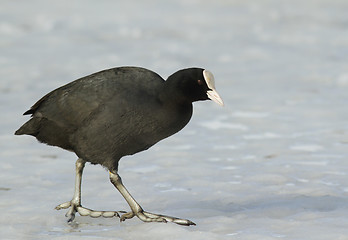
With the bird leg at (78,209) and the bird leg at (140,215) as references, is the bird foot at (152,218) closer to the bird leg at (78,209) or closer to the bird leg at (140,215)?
the bird leg at (140,215)

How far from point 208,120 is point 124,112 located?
453 centimetres

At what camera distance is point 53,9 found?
682 inches

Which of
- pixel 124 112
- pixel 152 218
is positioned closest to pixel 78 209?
pixel 152 218

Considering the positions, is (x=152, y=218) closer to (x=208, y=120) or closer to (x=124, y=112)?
(x=124, y=112)

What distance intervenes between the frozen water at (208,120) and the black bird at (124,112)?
60 centimetres

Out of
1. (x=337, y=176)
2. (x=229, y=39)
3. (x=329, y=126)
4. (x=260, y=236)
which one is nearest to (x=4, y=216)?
(x=260, y=236)

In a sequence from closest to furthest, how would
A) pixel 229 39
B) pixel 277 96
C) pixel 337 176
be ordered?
pixel 337 176 < pixel 277 96 < pixel 229 39

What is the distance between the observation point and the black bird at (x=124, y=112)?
5.77 meters

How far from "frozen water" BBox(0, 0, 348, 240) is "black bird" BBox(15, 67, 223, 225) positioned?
1.97ft

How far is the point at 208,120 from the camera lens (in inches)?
402

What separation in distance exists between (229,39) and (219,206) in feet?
29.8

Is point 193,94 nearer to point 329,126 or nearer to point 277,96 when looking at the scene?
point 329,126

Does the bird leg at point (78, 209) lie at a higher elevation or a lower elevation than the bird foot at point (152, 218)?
higher

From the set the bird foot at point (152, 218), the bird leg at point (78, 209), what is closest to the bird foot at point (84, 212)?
the bird leg at point (78, 209)
